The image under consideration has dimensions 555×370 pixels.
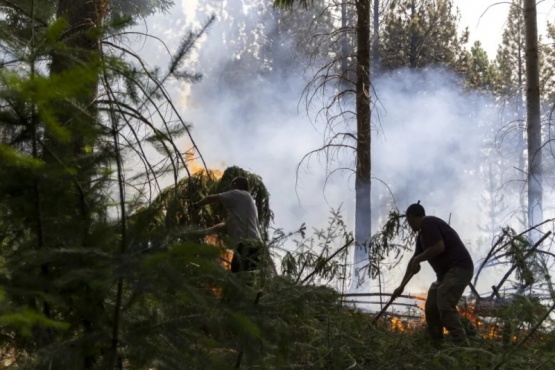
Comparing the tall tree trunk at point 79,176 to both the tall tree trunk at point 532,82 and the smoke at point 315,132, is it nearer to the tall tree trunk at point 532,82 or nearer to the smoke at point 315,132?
the tall tree trunk at point 532,82

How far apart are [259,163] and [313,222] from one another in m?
3.66

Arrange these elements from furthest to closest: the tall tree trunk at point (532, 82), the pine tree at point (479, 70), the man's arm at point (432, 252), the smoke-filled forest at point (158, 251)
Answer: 1. the pine tree at point (479, 70)
2. the tall tree trunk at point (532, 82)
3. the man's arm at point (432, 252)
4. the smoke-filled forest at point (158, 251)

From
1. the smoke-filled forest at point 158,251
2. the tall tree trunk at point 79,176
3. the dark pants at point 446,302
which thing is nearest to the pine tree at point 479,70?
the smoke-filled forest at point 158,251

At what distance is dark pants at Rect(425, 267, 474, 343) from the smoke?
2030cm

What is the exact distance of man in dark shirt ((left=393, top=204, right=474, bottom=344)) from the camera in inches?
291

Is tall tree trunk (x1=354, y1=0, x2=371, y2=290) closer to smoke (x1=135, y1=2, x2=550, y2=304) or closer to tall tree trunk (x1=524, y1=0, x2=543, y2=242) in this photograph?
tall tree trunk (x1=524, y1=0, x2=543, y2=242)

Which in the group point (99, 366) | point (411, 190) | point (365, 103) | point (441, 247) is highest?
point (411, 190)

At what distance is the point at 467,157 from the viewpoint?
34.0 metres

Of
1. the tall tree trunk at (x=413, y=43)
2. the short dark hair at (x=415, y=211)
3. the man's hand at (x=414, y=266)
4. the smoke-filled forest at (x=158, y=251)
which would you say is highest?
the tall tree trunk at (x=413, y=43)

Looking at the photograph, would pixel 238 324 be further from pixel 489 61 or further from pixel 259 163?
pixel 489 61

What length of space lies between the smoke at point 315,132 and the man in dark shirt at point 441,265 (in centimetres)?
2015

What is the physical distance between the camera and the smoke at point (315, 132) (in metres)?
30.4

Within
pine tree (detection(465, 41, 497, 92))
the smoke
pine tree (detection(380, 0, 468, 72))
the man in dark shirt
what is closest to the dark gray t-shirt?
the man in dark shirt

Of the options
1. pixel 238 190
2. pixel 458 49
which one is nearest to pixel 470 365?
pixel 238 190
